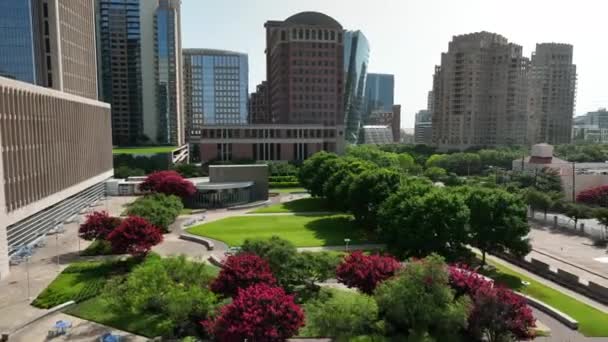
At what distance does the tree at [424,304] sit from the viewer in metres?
21.4

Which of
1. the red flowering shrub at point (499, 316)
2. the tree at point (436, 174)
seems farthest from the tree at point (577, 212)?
the tree at point (436, 174)

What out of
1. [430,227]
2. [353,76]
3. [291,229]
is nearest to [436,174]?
[291,229]

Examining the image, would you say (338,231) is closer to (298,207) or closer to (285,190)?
(298,207)

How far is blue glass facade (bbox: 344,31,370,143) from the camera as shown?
598 ft

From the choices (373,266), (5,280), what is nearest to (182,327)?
(373,266)

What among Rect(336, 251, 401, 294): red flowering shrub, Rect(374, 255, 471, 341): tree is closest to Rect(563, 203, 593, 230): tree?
Rect(336, 251, 401, 294): red flowering shrub

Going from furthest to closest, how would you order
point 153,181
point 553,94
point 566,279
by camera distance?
point 553,94 < point 153,181 < point 566,279

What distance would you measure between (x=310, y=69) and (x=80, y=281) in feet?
364

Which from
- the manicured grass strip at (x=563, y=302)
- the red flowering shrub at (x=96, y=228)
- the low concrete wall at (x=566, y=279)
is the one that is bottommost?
the manicured grass strip at (x=563, y=302)

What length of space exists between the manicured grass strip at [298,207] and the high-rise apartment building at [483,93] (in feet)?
299

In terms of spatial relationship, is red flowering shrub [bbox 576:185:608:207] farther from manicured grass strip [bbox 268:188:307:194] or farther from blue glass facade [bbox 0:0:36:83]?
blue glass facade [bbox 0:0:36:83]

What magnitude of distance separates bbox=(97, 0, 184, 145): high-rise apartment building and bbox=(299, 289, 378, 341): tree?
421ft

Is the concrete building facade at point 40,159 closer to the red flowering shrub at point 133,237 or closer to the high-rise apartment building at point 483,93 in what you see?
the red flowering shrub at point 133,237

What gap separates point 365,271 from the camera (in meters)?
25.5
